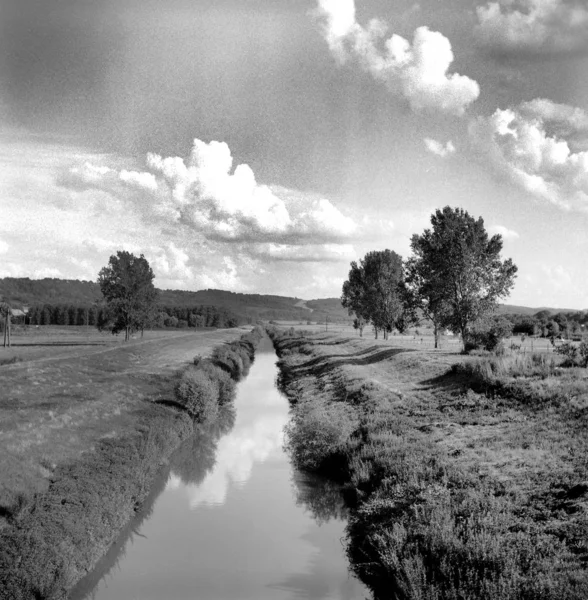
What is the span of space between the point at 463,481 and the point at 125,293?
82.2 metres

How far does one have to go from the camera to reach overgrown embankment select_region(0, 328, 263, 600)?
484 inches

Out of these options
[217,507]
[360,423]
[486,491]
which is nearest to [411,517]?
[486,491]

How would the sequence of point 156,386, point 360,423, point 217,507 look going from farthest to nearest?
point 156,386 < point 360,423 < point 217,507

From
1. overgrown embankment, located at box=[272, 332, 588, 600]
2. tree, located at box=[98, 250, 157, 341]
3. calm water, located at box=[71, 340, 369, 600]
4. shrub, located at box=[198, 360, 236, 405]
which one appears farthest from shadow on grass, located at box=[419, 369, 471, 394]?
tree, located at box=[98, 250, 157, 341]

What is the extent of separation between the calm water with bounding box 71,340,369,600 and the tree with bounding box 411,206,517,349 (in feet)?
89.4

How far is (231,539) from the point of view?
55.9 ft

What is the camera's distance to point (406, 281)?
5934 cm

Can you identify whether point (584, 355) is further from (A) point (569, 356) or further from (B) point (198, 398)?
(B) point (198, 398)

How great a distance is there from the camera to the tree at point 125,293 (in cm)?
9012

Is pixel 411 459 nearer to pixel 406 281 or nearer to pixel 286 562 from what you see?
pixel 286 562

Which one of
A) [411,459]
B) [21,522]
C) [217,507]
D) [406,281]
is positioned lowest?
[217,507]

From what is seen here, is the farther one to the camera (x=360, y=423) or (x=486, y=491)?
(x=360, y=423)

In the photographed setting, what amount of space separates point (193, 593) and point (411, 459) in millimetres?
8255

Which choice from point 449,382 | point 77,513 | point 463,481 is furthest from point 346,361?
point 77,513
